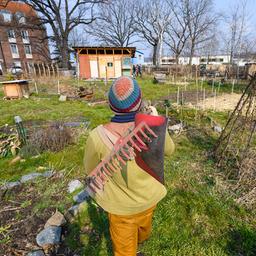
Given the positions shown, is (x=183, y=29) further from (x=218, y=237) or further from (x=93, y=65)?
(x=218, y=237)

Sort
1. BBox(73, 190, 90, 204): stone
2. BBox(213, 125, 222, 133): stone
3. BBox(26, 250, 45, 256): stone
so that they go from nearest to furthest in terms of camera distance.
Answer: BBox(26, 250, 45, 256): stone → BBox(73, 190, 90, 204): stone → BBox(213, 125, 222, 133): stone

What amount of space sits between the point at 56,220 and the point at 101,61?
2355 centimetres

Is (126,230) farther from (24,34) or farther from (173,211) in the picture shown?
(24,34)

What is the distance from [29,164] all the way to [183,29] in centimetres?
4163

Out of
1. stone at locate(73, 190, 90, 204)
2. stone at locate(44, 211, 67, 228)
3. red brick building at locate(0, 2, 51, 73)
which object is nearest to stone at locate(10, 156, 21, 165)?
stone at locate(73, 190, 90, 204)

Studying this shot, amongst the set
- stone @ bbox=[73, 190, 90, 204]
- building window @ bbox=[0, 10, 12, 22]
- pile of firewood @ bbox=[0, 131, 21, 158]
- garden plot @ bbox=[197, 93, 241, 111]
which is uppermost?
building window @ bbox=[0, 10, 12, 22]

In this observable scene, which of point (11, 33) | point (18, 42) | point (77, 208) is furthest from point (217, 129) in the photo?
point (11, 33)

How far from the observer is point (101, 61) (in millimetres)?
24172

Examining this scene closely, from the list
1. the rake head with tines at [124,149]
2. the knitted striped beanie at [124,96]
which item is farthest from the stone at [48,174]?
the knitted striped beanie at [124,96]

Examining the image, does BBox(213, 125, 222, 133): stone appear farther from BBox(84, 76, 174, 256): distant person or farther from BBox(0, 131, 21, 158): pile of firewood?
BBox(0, 131, 21, 158): pile of firewood

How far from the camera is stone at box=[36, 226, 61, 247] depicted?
2371 mm

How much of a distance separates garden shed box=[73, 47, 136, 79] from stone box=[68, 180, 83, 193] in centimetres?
2172

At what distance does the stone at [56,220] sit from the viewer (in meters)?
2.59

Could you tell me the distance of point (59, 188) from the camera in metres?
3.40
